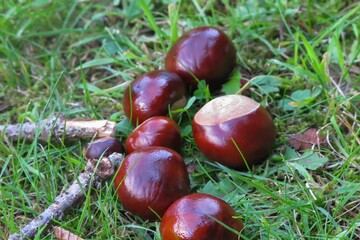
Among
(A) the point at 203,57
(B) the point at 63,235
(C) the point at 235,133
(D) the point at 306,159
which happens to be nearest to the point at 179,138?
(C) the point at 235,133

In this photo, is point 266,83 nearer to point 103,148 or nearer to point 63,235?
point 103,148

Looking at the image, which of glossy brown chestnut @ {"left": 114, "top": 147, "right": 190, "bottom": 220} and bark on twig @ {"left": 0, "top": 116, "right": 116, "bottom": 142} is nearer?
glossy brown chestnut @ {"left": 114, "top": 147, "right": 190, "bottom": 220}

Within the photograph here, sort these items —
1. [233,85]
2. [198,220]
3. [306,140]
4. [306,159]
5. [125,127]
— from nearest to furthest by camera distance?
[198,220]
[306,159]
[306,140]
[125,127]
[233,85]

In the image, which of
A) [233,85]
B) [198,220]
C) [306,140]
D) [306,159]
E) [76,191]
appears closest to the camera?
[198,220]

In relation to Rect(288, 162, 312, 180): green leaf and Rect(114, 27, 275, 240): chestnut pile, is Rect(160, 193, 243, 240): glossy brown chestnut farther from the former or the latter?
Rect(288, 162, 312, 180): green leaf

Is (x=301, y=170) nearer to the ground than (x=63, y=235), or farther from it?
nearer to the ground

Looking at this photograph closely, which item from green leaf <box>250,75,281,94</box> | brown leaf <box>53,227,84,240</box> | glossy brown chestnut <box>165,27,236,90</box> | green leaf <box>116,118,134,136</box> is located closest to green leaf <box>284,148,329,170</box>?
green leaf <box>250,75,281,94</box>

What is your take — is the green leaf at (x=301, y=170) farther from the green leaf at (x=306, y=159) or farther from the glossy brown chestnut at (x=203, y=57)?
the glossy brown chestnut at (x=203, y=57)
